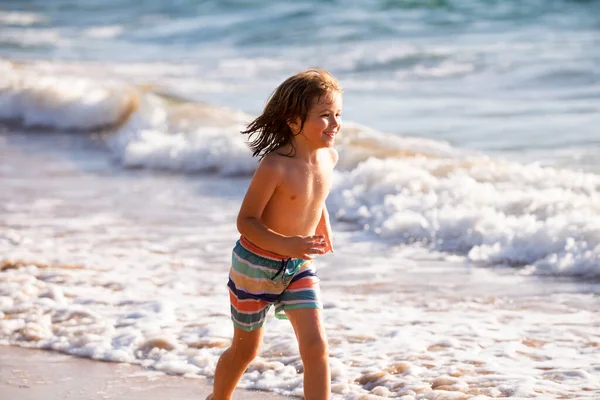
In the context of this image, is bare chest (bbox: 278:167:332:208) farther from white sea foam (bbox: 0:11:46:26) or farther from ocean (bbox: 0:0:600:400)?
white sea foam (bbox: 0:11:46:26)

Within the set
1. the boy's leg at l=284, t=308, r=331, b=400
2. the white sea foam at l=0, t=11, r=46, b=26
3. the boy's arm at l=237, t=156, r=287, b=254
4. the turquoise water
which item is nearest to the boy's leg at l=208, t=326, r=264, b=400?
the boy's leg at l=284, t=308, r=331, b=400

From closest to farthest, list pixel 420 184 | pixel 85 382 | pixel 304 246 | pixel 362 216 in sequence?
pixel 304 246 < pixel 85 382 < pixel 362 216 < pixel 420 184

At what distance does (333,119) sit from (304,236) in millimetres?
419

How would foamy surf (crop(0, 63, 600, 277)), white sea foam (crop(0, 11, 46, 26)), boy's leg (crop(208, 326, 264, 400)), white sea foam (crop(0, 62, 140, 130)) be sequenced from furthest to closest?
white sea foam (crop(0, 11, 46, 26)), white sea foam (crop(0, 62, 140, 130)), foamy surf (crop(0, 63, 600, 277)), boy's leg (crop(208, 326, 264, 400))

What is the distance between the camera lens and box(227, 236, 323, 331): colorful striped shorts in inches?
138

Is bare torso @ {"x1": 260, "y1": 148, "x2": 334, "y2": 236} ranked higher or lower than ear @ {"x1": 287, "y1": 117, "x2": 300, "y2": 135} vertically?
lower

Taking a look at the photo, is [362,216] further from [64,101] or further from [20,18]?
[20,18]

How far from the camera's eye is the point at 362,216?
755 centimetres

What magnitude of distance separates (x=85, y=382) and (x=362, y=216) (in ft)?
11.6

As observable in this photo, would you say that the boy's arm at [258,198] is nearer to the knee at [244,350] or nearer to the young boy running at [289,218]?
the young boy running at [289,218]

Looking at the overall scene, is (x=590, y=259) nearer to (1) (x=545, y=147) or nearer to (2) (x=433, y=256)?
(2) (x=433, y=256)

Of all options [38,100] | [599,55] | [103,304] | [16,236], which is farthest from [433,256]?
[599,55]

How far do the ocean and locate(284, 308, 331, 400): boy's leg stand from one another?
730mm

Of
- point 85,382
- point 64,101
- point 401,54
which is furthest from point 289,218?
point 401,54
